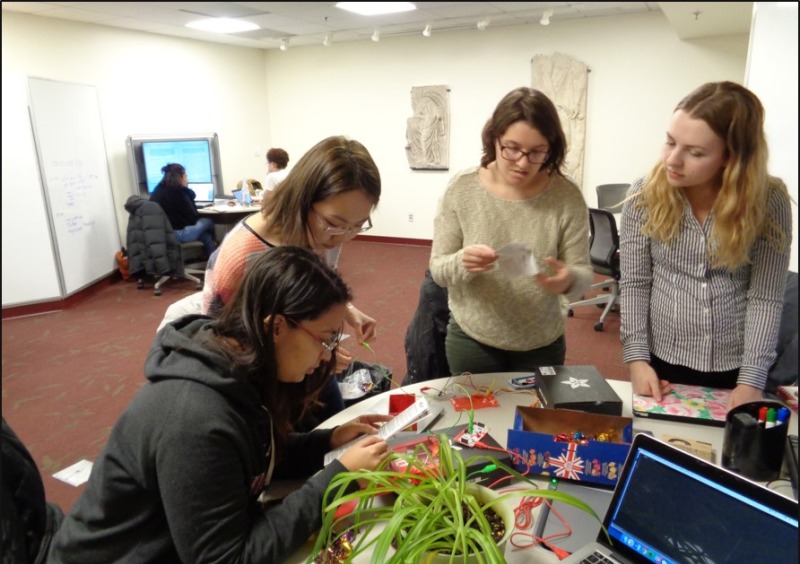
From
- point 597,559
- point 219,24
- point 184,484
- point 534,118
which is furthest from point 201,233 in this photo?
point 219,24

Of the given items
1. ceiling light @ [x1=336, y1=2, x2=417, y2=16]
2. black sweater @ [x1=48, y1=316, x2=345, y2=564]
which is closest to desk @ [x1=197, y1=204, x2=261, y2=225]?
black sweater @ [x1=48, y1=316, x2=345, y2=564]

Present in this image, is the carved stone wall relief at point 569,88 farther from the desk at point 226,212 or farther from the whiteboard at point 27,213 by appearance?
the whiteboard at point 27,213

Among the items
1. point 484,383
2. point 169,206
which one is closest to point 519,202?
point 484,383

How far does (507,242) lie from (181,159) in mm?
5109

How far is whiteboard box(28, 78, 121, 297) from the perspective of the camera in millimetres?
4324

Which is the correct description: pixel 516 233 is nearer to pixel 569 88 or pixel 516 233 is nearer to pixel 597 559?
pixel 597 559

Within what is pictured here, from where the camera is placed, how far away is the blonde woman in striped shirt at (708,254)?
1155mm

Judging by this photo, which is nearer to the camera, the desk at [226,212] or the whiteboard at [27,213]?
the whiteboard at [27,213]

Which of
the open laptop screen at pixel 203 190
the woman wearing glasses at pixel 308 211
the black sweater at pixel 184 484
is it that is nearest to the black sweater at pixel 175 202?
the open laptop screen at pixel 203 190

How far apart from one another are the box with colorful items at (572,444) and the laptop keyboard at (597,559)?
209mm

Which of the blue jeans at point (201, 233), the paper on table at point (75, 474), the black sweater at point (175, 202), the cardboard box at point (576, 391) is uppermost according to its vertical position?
the black sweater at point (175, 202)

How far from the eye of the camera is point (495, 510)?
0.87m

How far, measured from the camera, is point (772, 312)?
1.21 m

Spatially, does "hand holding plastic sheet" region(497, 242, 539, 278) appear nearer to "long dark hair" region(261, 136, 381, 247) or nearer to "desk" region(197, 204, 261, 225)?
"long dark hair" region(261, 136, 381, 247)
